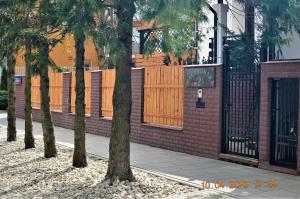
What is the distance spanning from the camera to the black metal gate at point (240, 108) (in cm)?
1091

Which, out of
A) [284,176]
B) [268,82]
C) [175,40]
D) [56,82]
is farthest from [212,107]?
[56,82]

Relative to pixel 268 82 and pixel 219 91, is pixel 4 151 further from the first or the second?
pixel 268 82

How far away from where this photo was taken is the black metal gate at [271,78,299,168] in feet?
32.6

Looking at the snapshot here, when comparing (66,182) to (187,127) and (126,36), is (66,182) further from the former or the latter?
(187,127)

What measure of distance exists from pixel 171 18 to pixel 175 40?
124 cm

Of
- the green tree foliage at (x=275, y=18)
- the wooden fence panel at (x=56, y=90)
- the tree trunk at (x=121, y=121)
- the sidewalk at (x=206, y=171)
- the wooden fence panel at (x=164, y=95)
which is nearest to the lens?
the green tree foliage at (x=275, y=18)

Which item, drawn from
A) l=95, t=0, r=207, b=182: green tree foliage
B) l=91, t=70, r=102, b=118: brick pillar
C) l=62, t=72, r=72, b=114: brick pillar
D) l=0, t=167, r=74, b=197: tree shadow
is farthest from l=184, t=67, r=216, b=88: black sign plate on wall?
l=62, t=72, r=72, b=114: brick pillar

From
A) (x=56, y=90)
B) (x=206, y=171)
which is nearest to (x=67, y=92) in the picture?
(x=56, y=90)

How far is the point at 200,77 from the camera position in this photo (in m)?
12.3

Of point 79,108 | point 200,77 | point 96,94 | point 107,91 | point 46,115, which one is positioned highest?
point 200,77

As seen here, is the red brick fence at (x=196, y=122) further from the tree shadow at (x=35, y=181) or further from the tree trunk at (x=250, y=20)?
the tree shadow at (x=35, y=181)

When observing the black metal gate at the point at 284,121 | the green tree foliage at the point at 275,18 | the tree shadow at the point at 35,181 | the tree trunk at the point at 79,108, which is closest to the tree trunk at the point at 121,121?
the tree shadow at the point at 35,181

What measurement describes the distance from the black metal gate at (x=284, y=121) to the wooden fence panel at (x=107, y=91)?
7.31 meters

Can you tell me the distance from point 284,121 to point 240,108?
4.47 feet
